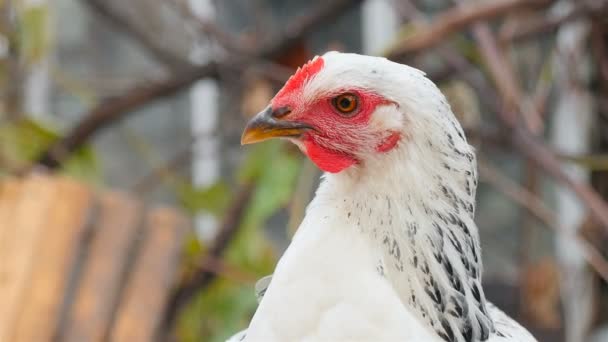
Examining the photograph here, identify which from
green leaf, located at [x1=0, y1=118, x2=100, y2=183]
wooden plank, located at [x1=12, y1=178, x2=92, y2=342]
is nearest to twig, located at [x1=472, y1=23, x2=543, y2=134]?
wooden plank, located at [x1=12, y1=178, x2=92, y2=342]

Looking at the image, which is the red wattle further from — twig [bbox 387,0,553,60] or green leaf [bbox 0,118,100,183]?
green leaf [bbox 0,118,100,183]

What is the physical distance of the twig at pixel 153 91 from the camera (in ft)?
6.95

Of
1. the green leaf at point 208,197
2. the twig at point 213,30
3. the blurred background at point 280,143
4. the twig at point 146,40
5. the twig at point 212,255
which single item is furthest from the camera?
the twig at point 146,40

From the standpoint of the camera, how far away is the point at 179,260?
2105 millimetres

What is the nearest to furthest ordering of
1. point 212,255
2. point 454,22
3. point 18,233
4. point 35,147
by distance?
point 454,22, point 18,233, point 212,255, point 35,147

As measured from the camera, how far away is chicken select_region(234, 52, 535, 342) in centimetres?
79

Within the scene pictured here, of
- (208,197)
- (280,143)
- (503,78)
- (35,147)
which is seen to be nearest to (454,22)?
(503,78)

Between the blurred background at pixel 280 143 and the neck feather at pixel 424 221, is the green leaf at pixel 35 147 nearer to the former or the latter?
the blurred background at pixel 280 143

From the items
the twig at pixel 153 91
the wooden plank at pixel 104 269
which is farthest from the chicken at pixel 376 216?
the twig at pixel 153 91

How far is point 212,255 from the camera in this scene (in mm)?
2184

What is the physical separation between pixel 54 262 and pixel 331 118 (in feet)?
4.15

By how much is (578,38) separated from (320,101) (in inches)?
60.0

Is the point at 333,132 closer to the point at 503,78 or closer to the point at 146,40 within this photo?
the point at 503,78

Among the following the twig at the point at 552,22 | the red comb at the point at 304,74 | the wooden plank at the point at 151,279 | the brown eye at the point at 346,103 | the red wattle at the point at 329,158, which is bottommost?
the red wattle at the point at 329,158
